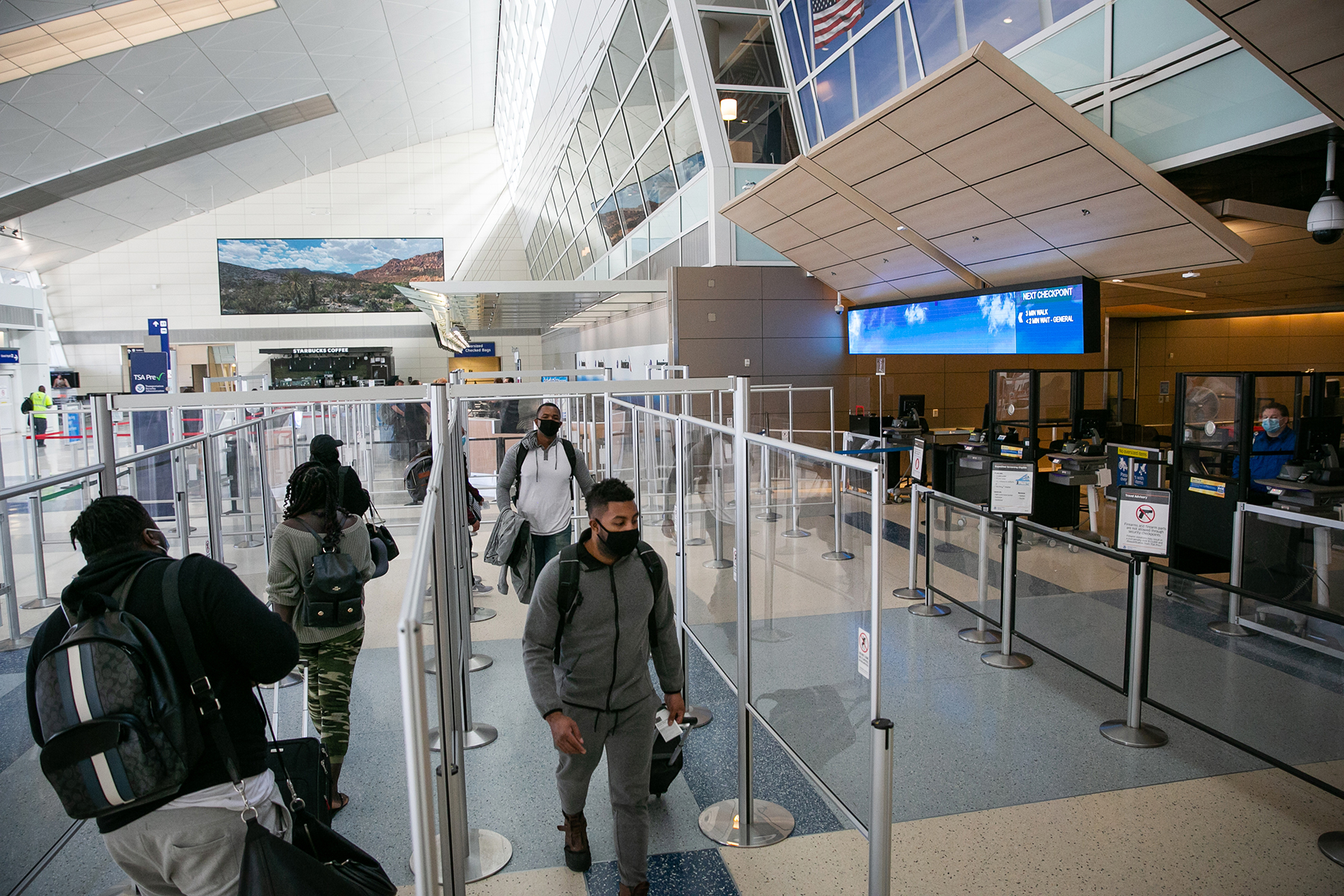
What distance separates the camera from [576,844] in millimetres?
3703

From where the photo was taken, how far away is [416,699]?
4.43ft

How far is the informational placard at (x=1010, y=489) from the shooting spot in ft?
21.4

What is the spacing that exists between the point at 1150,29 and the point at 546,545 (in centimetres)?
739

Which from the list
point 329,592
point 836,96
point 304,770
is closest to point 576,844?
point 304,770

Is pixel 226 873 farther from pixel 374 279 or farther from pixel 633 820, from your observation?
pixel 374 279

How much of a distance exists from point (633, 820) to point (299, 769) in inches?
54.2

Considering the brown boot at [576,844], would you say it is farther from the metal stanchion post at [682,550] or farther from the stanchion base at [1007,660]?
the stanchion base at [1007,660]

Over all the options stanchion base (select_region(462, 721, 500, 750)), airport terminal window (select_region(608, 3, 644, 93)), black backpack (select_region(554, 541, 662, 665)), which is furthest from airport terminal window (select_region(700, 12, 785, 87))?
black backpack (select_region(554, 541, 662, 665))

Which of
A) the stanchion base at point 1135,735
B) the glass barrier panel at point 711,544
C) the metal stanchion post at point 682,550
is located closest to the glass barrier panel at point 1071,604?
the stanchion base at point 1135,735

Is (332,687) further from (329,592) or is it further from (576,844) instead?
(576,844)

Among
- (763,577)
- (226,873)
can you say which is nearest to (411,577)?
(226,873)

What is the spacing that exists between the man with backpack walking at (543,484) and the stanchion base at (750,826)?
8.77ft

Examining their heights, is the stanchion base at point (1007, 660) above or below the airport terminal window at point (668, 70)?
below

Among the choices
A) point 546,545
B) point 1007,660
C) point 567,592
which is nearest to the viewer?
point 567,592
